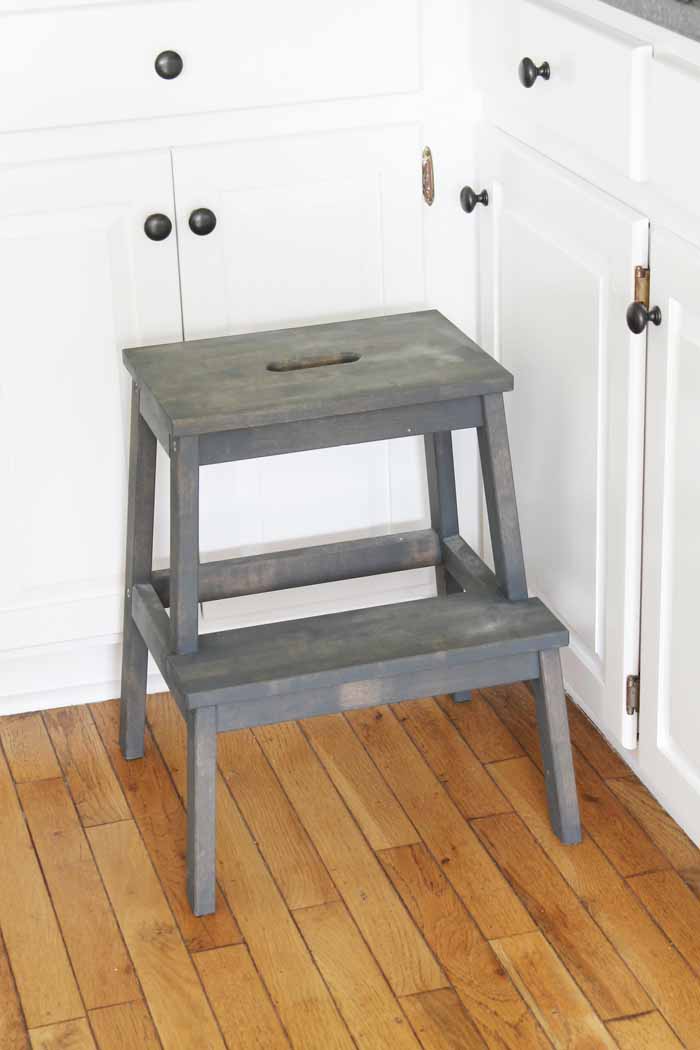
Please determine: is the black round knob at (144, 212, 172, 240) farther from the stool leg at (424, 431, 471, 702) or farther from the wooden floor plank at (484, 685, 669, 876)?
the wooden floor plank at (484, 685, 669, 876)

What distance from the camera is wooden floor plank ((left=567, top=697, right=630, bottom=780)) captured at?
212 centimetres

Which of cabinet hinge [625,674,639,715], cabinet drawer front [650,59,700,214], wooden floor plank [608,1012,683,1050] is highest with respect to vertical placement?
cabinet drawer front [650,59,700,214]

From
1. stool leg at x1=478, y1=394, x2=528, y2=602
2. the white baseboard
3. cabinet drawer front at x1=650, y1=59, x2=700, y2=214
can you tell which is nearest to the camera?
cabinet drawer front at x1=650, y1=59, x2=700, y2=214

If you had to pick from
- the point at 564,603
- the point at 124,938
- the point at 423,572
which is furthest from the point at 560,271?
the point at 124,938

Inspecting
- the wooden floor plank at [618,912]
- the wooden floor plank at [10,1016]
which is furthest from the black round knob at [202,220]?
the wooden floor plank at [10,1016]

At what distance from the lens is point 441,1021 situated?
1.69 meters

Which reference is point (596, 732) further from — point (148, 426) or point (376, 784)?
point (148, 426)

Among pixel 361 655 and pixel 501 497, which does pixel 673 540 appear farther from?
pixel 361 655

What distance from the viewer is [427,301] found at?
222 cm

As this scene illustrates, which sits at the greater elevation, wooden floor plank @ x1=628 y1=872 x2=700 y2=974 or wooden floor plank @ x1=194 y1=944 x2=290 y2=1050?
wooden floor plank @ x1=628 y1=872 x2=700 y2=974

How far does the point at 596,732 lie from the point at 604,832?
0.78ft

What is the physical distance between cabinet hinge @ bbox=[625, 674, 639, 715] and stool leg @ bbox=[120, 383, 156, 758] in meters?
0.66

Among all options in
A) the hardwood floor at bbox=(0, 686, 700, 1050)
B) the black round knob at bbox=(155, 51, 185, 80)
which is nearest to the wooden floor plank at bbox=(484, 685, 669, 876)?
the hardwood floor at bbox=(0, 686, 700, 1050)

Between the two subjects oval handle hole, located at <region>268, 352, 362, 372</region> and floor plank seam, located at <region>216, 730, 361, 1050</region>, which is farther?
oval handle hole, located at <region>268, 352, 362, 372</region>
